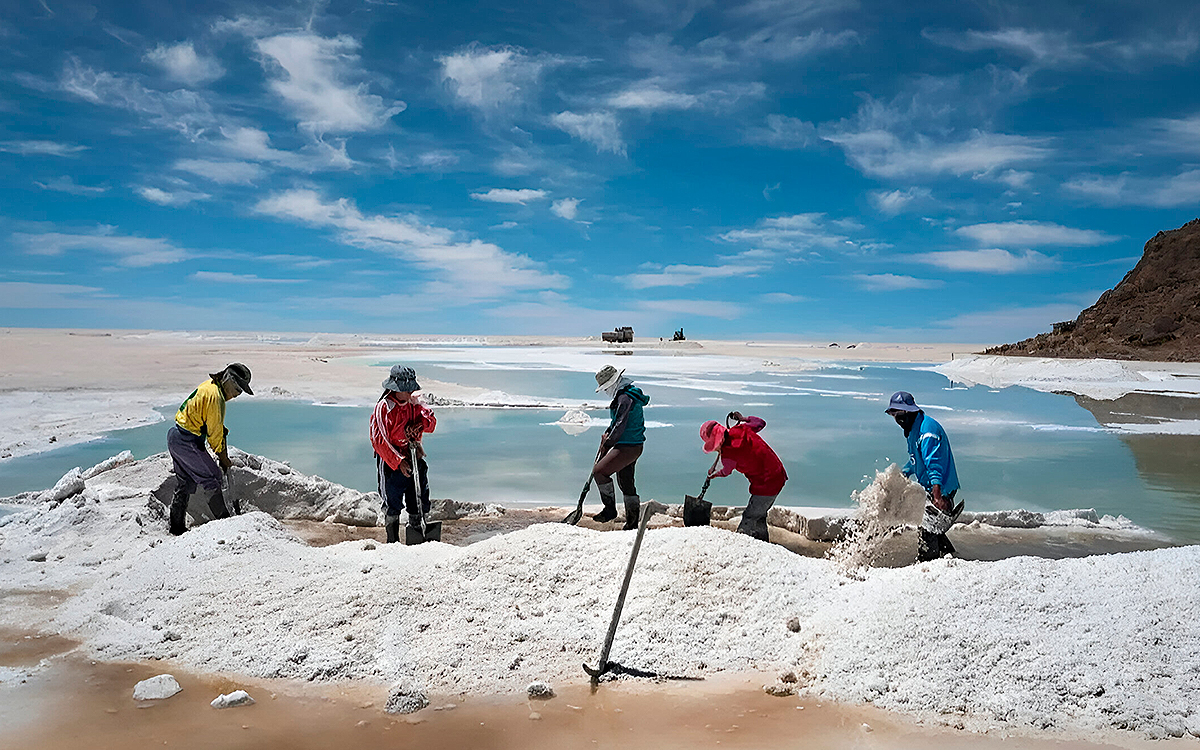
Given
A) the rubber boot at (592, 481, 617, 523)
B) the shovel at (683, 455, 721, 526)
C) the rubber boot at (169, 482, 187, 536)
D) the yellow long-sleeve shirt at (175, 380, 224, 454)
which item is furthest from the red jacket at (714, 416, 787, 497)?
the rubber boot at (169, 482, 187, 536)

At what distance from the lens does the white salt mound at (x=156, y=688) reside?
327 centimetres

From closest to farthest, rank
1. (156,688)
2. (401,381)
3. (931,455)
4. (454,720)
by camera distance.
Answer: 1. (454,720)
2. (156,688)
3. (931,455)
4. (401,381)

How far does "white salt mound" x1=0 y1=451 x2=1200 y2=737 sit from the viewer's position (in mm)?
3275

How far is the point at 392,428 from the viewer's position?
A: 5449 millimetres

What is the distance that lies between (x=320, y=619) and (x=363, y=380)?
18393mm

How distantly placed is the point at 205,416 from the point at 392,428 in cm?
146

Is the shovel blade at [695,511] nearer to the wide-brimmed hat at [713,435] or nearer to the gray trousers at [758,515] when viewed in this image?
the gray trousers at [758,515]

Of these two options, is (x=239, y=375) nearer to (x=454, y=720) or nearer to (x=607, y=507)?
(x=607, y=507)

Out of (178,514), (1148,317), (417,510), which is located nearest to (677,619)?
(417,510)

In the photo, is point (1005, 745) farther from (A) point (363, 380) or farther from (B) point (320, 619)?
(A) point (363, 380)

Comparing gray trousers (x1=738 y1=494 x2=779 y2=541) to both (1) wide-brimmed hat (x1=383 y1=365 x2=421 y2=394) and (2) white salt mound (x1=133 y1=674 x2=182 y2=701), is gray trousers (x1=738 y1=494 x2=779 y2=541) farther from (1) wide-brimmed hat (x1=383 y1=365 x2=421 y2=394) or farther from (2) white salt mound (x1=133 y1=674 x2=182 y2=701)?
(2) white salt mound (x1=133 y1=674 x2=182 y2=701)

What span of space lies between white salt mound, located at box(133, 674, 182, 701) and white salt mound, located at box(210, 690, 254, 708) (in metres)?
0.24

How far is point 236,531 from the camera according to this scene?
5.11 meters

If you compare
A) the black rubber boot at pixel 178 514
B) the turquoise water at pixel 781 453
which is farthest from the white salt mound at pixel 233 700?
the turquoise water at pixel 781 453
